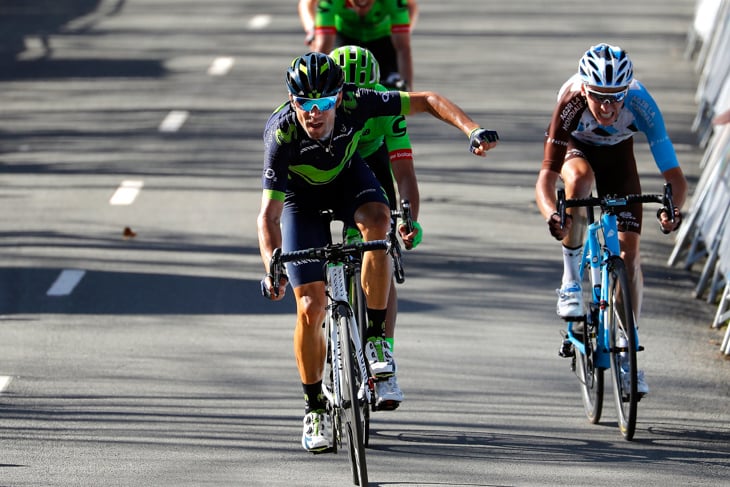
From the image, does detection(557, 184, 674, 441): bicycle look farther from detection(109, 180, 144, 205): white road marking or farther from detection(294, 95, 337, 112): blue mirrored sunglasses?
detection(109, 180, 144, 205): white road marking

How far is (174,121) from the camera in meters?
Answer: 19.2

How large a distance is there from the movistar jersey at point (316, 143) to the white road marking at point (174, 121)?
1082 cm

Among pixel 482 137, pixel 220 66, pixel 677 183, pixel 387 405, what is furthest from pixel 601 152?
pixel 220 66

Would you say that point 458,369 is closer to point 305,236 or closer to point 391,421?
point 391,421

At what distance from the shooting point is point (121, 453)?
342 inches

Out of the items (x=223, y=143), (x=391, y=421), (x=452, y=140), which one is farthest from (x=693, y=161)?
(x=391, y=421)

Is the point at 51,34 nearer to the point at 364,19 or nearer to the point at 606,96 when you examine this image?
the point at 364,19

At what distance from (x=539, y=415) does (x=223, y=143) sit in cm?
929

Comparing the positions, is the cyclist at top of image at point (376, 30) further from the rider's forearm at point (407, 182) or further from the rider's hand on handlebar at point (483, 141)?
the rider's hand on handlebar at point (483, 141)

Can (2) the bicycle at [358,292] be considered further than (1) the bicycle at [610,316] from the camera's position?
No

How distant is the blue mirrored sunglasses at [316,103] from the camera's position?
25.1 feet

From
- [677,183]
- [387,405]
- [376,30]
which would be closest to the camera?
[387,405]

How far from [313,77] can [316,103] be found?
0.15 metres

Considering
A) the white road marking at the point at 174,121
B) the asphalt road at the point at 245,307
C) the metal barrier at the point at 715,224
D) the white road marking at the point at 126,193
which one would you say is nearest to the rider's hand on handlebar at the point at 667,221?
the asphalt road at the point at 245,307
